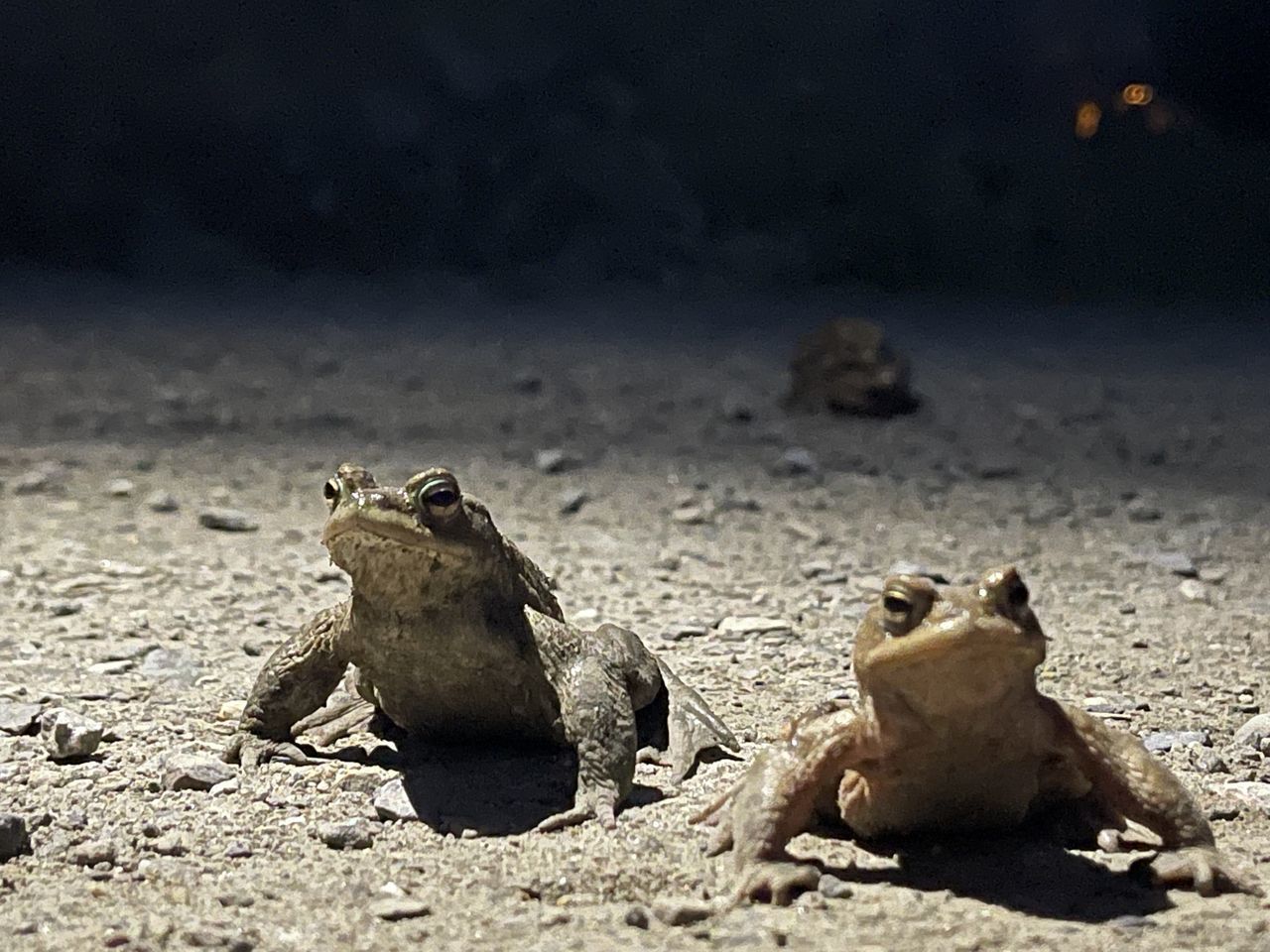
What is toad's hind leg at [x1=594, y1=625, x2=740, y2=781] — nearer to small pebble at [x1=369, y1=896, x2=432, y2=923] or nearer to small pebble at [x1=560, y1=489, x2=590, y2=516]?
small pebble at [x1=369, y1=896, x2=432, y2=923]

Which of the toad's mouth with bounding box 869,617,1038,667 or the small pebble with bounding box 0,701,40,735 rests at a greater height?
the toad's mouth with bounding box 869,617,1038,667

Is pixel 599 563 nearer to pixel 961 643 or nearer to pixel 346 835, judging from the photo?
pixel 346 835

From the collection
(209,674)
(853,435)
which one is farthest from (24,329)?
(209,674)

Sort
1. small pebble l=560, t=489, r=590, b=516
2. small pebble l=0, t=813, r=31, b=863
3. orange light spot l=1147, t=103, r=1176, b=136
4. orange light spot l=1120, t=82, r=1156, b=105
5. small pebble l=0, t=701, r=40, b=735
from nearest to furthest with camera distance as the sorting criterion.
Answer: small pebble l=0, t=813, r=31, b=863, small pebble l=0, t=701, r=40, b=735, small pebble l=560, t=489, r=590, b=516, orange light spot l=1120, t=82, r=1156, b=105, orange light spot l=1147, t=103, r=1176, b=136

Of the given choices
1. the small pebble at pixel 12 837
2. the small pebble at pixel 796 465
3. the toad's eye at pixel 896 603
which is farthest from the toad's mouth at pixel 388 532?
the small pebble at pixel 796 465

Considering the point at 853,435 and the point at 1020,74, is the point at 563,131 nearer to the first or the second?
the point at 1020,74

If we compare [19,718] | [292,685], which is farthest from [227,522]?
[292,685]

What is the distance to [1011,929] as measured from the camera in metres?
2.49

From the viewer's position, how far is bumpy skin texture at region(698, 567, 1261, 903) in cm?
254

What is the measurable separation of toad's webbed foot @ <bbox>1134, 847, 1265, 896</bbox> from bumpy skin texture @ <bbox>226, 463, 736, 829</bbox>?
3.16 ft

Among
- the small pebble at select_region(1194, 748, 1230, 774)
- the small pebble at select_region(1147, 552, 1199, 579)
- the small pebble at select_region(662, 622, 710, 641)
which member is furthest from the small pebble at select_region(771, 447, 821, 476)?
the small pebble at select_region(1194, 748, 1230, 774)

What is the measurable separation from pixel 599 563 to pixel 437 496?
2.11 meters

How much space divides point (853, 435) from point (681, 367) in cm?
174

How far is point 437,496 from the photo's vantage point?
3203 mm
